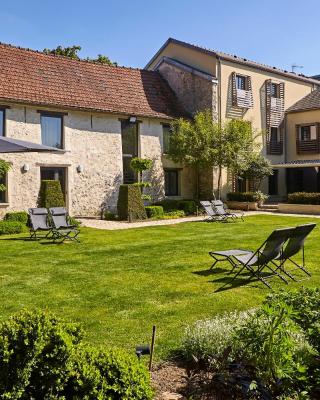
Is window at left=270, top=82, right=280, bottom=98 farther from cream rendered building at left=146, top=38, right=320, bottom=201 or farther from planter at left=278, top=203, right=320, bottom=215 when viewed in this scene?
planter at left=278, top=203, right=320, bottom=215

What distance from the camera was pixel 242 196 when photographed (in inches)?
1032

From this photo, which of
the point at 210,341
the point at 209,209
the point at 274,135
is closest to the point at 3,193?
the point at 209,209

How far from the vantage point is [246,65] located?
28297 millimetres

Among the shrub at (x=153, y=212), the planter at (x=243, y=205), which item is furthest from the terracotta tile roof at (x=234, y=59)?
the shrub at (x=153, y=212)

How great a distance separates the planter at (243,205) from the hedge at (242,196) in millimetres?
230

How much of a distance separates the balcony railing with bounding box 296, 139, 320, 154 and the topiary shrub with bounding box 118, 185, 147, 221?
47.8 ft

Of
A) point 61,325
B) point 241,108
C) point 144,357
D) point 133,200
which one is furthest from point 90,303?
point 241,108

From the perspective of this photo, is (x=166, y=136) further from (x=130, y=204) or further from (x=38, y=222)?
(x=38, y=222)

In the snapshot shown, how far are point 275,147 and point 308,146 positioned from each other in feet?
7.09

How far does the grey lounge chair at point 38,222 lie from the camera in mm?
14094

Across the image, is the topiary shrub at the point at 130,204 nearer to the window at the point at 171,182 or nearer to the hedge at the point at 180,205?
the hedge at the point at 180,205

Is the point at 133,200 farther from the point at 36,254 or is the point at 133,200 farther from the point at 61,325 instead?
the point at 61,325

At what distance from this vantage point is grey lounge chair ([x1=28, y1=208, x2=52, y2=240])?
14.1 meters

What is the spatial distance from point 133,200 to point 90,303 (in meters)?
14.3
